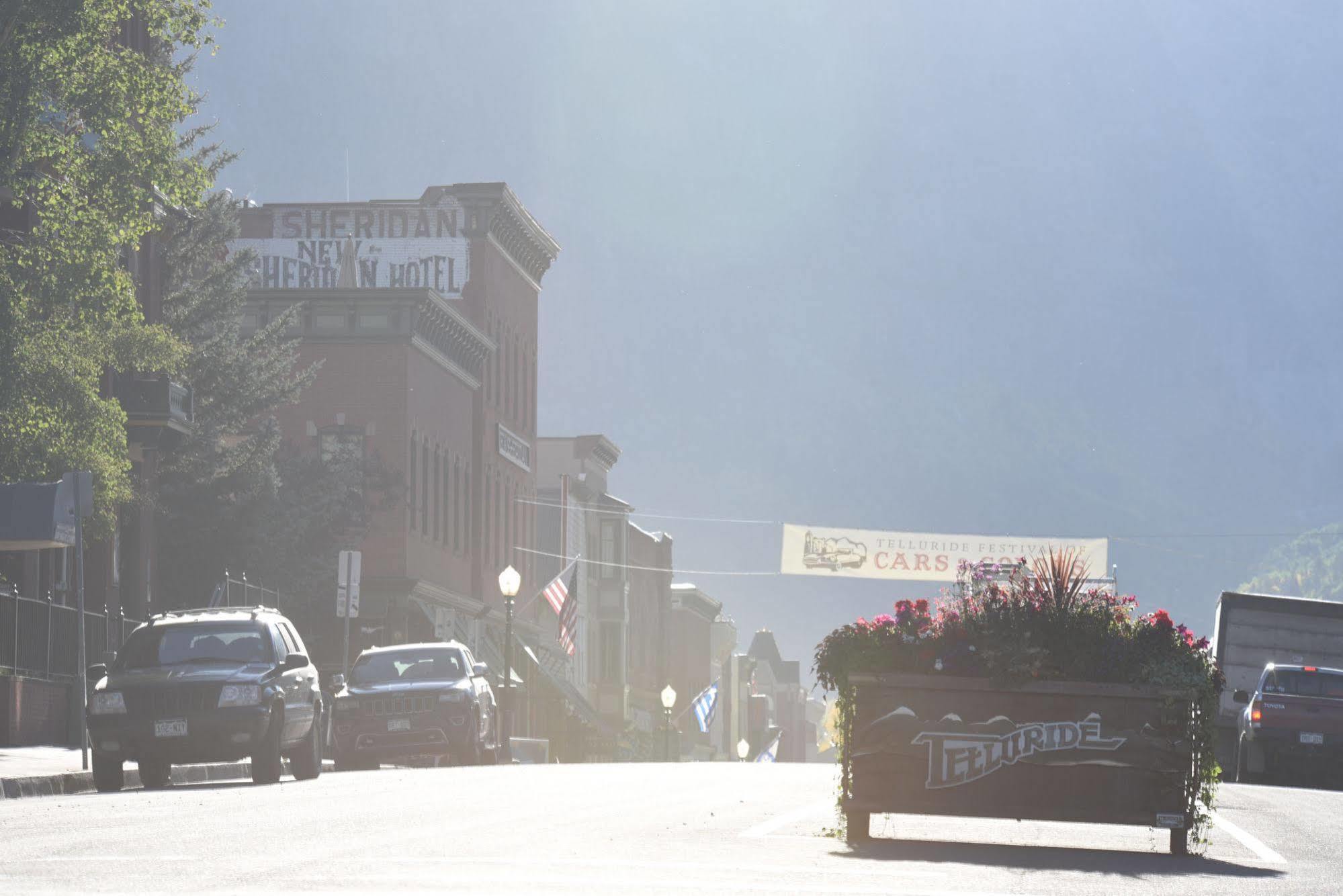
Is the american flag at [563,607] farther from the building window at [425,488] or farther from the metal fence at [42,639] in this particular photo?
the metal fence at [42,639]

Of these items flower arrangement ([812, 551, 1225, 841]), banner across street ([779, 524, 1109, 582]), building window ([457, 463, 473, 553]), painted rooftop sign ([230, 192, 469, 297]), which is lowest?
flower arrangement ([812, 551, 1225, 841])

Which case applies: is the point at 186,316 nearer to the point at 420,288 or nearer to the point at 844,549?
the point at 420,288

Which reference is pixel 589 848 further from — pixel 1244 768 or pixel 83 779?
pixel 1244 768

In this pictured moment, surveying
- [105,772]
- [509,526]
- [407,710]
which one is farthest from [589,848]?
[509,526]

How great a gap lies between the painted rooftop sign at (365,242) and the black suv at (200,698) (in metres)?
45.7

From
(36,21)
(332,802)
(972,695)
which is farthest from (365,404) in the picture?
(972,695)

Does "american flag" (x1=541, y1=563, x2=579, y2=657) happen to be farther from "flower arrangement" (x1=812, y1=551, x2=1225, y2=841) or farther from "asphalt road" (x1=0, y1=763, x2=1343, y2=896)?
"flower arrangement" (x1=812, y1=551, x2=1225, y2=841)

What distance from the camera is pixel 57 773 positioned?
23.5 meters

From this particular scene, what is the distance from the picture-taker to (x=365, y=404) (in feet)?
202

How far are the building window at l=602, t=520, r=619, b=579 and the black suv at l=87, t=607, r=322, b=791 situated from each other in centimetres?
7020

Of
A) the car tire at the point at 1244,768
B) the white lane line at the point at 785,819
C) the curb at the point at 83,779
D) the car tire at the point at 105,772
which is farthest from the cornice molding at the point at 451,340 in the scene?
the white lane line at the point at 785,819

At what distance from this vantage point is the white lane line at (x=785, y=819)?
51.5ft

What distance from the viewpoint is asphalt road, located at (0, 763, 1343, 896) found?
11.7m

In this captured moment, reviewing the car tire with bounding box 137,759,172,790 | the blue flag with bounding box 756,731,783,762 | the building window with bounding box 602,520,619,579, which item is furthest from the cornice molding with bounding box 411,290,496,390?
the blue flag with bounding box 756,731,783,762
